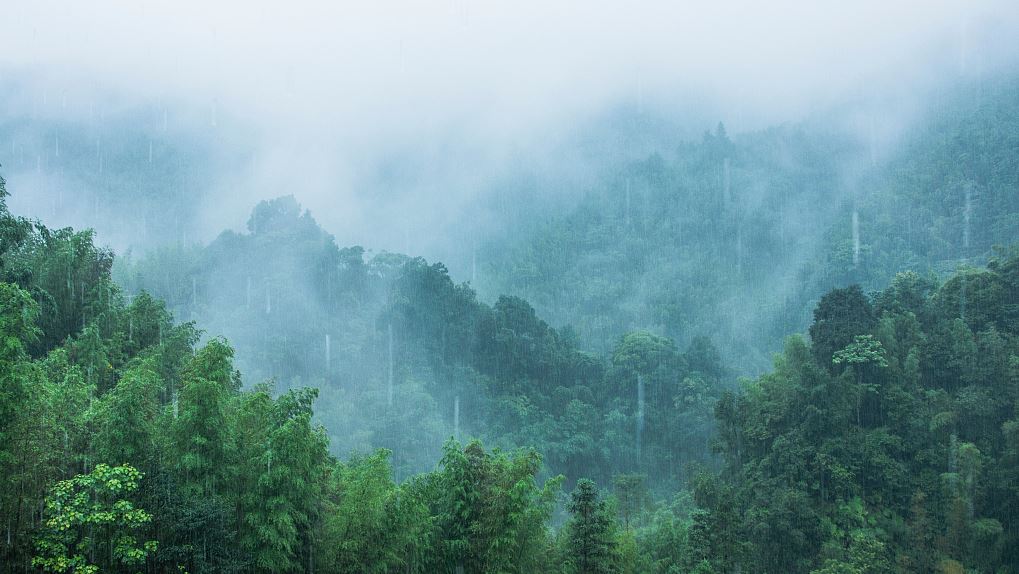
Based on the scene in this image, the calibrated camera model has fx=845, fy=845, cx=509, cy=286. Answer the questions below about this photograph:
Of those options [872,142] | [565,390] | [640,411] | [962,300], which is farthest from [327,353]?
[872,142]

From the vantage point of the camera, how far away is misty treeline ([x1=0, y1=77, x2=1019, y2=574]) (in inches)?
511

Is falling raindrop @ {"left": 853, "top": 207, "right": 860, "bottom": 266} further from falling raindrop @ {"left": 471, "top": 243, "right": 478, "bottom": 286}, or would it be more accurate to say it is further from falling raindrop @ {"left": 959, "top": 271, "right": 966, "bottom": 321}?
falling raindrop @ {"left": 471, "top": 243, "right": 478, "bottom": 286}

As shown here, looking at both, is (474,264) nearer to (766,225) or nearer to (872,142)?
(766,225)

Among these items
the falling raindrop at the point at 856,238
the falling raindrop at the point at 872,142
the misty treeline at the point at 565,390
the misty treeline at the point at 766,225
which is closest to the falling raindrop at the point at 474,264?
the misty treeline at the point at 766,225

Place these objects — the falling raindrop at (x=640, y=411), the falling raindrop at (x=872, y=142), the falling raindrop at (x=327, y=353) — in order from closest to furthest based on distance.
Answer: the falling raindrop at (x=327, y=353)
the falling raindrop at (x=640, y=411)
the falling raindrop at (x=872, y=142)

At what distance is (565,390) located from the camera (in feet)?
141

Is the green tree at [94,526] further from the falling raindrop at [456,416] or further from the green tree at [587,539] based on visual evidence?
the falling raindrop at [456,416]

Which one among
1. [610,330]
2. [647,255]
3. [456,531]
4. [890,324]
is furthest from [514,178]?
[456,531]

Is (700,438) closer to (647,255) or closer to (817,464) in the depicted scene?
(817,464)

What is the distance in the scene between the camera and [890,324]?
2939 centimetres

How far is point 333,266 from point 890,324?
1097 inches

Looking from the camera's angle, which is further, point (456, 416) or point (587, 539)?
point (456, 416)

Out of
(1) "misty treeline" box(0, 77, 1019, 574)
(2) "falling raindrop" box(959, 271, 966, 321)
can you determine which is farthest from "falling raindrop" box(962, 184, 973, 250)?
(2) "falling raindrop" box(959, 271, 966, 321)

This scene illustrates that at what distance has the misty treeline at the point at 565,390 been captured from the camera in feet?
42.6
